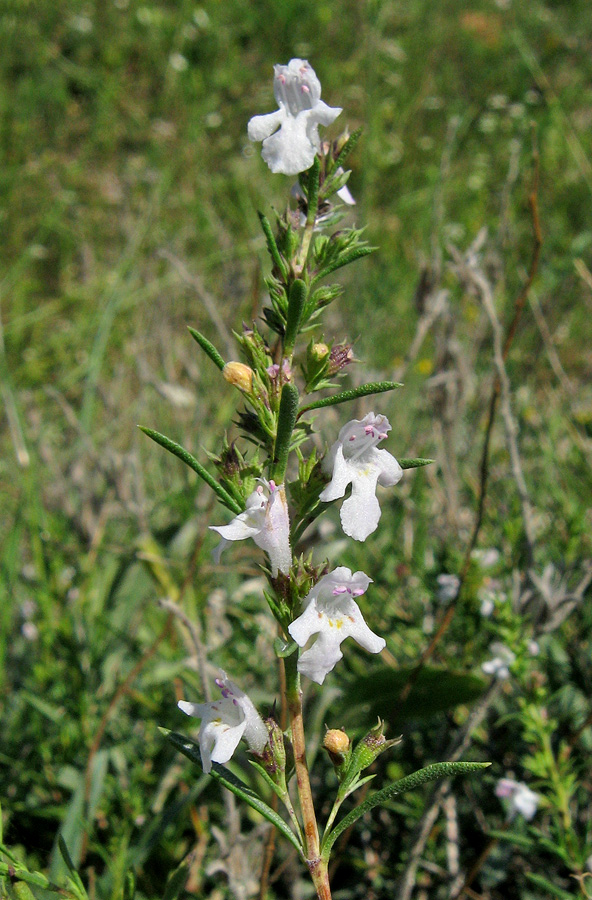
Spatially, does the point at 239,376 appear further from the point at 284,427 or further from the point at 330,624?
the point at 330,624

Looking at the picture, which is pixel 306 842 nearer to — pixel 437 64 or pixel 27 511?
pixel 27 511

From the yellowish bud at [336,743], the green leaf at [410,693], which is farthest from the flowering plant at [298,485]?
the green leaf at [410,693]

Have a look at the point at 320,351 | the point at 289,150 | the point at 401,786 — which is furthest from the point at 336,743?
the point at 289,150

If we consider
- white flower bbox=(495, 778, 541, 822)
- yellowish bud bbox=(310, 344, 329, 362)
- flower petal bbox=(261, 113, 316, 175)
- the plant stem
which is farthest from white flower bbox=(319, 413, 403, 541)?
white flower bbox=(495, 778, 541, 822)

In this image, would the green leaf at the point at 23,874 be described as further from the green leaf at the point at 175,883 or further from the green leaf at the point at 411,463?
the green leaf at the point at 411,463

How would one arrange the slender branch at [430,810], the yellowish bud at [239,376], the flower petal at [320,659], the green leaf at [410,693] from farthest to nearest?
1. the green leaf at [410,693]
2. the slender branch at [430,810]
3. the yellowish bud at [239,376]
4. the flower petal at [320,659]

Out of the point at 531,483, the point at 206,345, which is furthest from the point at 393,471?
the point at 531,483
